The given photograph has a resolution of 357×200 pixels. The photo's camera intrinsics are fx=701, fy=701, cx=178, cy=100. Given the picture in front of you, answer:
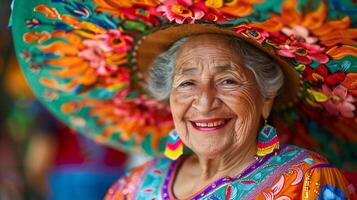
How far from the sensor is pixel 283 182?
2814mm

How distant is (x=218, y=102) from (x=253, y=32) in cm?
38

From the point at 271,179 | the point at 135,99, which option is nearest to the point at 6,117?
the point at 135,99

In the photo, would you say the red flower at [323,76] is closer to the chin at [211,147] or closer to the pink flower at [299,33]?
the pink flower at [299,33]

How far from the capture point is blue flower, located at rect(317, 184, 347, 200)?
8.95 ft

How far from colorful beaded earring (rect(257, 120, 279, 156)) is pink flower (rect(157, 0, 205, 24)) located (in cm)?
61

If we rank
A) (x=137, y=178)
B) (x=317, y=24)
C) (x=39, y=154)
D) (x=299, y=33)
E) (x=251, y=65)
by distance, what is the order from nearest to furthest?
(x=317, y=24) < (x=299, y=33) < (x=251, y=65) < (x=137, y=178) < (x=39, y=154)

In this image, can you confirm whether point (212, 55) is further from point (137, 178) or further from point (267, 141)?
point (137, 178)

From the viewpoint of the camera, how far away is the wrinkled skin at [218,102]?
2973 millimetres

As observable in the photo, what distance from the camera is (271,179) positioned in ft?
9.38

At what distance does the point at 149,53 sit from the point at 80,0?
0.57 metres

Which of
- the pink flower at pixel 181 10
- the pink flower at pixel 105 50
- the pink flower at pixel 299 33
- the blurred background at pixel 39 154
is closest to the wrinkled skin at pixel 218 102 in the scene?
the pink flower at pixel 181 10

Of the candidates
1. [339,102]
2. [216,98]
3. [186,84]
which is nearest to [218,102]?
[216,98]

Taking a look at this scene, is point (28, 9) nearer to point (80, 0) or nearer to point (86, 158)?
point (80, 0)

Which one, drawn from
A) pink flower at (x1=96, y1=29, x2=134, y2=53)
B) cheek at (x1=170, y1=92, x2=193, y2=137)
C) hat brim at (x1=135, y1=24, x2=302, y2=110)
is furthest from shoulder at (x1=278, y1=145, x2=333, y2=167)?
pink flower at (x1=96, y1=29, x2=134, y2=53)
